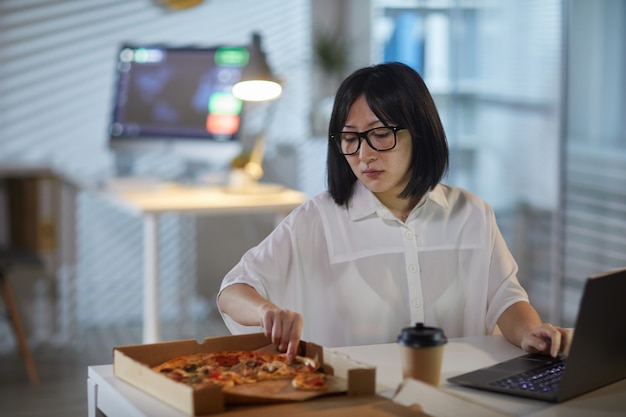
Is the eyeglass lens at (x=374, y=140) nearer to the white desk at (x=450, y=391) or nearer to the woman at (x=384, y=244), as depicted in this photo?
the woman at (x=384, y=244)

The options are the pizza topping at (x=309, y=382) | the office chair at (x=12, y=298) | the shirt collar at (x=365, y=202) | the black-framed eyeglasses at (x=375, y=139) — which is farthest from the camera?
the office chair at (x=12, y=298)

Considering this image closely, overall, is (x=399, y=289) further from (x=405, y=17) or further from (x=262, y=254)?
(x=405, y=17)

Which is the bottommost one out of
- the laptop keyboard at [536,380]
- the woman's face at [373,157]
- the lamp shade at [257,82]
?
the laptop keyboard at [536,380]

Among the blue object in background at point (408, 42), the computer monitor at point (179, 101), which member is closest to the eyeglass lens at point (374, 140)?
the computer monitor at point (179, 101)

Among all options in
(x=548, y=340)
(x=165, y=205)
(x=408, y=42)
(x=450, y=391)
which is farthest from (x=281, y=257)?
(x=408, y=42)

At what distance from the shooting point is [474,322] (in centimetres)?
216

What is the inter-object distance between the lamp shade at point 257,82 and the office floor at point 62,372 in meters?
1.37

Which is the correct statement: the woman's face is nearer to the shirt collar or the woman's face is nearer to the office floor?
the shirt collar

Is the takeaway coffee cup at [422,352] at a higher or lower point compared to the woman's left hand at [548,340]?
higher

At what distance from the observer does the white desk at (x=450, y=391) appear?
1476 millimetres

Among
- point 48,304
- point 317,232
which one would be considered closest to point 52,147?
point 48,304

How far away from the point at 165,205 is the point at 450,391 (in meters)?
2.52

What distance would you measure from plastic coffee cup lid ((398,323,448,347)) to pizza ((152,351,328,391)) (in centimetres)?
15

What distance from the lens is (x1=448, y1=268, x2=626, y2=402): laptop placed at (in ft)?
4.89
